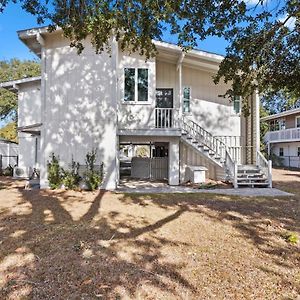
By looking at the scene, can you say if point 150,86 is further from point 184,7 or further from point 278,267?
point 278,267

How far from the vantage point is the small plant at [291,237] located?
5.51m

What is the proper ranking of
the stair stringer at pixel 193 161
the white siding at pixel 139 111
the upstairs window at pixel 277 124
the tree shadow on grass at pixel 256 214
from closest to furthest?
the tree shadow on grass at pixel 256 214
the white siding at pixel 139 111
the stair stringer at pixel 193 161
the upstairs window at pixel 277 124

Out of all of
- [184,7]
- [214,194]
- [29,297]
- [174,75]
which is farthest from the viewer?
[174,75]

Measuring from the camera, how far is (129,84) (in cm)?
1322

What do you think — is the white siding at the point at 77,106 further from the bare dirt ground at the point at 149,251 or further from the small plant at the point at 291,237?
the small plant at the point at 291,237

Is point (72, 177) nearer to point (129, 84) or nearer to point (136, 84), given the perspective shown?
point (129, 84)

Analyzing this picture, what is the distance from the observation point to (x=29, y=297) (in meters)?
3.61

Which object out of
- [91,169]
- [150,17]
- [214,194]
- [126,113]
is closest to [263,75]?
[150,17]

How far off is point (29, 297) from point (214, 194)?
7.94 metres

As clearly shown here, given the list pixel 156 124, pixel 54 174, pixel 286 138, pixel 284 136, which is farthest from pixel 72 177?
pixel 284 136

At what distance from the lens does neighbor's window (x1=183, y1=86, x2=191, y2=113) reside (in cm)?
1483

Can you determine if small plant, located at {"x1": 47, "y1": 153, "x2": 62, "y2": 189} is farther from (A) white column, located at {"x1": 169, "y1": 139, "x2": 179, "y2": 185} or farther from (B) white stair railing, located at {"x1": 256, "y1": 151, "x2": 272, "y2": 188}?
(B) white stair railing, located at {"x1": 256, "y1": 151, "x2": 272, "y2": 188}

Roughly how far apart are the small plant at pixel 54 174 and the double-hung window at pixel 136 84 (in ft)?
14.2

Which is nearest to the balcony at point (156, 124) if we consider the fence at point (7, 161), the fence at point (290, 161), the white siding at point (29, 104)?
the white siding at point (29, 104)
